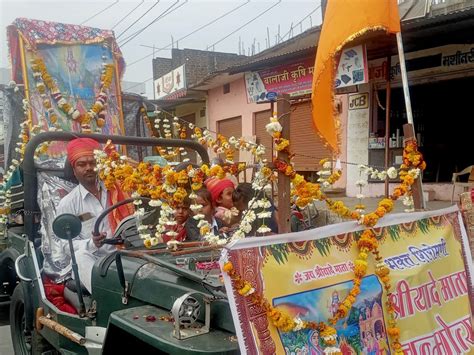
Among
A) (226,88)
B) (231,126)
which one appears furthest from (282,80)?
(231,126)

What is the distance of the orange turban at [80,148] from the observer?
382cm

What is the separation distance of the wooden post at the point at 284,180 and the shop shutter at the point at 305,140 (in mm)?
9860

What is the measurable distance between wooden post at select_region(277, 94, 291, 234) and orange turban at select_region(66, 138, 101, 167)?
209cm

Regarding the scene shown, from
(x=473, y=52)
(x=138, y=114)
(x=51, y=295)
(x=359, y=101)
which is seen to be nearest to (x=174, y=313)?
(x=51, y=295)

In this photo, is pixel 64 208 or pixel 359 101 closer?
pixel 64 208

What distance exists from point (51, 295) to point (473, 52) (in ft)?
26.5

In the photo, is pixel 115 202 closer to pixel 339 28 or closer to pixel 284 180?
pixel 284 180

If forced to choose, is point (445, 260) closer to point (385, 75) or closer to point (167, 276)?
point (167, 276)

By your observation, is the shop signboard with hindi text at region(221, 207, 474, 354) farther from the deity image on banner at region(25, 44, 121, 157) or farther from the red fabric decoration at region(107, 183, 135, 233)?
the deity image on banner at region(25, 44, 121, 157)

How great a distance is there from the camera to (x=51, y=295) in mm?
3426

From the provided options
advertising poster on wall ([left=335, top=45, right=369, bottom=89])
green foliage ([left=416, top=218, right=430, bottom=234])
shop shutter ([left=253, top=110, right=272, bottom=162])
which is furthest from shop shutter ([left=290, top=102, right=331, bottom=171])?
green foliage ([left=416, top=218, right=430, bottom=234])

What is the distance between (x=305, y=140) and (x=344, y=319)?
10985 millimetres

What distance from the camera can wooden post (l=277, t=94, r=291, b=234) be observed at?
219cm

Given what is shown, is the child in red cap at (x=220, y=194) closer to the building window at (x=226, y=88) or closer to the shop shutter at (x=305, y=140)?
the shop shutter at (x=305, y=140)
